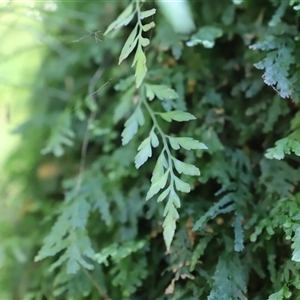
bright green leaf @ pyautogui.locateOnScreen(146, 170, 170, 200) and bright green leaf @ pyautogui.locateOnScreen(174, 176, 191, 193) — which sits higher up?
bright green leaf @ pyautogui.locateOnScreen(146, 170, 170, 200)

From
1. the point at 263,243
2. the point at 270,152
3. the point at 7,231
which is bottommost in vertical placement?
the point at 7,231

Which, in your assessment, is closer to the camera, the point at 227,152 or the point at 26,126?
the point at 227,152

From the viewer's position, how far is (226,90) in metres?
0.81

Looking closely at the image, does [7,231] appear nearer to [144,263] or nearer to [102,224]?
[102,224]

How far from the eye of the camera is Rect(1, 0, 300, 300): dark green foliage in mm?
620

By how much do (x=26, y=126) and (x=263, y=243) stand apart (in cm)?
57

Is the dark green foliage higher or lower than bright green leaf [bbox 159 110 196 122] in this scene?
lower

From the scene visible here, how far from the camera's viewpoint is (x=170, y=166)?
0.60 m

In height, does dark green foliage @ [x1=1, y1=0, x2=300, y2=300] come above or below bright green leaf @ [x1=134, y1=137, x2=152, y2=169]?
below

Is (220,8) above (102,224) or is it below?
above

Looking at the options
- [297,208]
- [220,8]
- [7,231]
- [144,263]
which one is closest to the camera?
[297,208]

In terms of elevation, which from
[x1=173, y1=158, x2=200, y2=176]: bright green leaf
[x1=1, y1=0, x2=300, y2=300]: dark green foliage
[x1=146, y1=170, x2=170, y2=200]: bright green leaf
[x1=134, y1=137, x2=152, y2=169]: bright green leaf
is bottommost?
[x1=1, y1=0, x2=300, y2=300]: dark green foliage

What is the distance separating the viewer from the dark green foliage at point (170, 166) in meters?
0.62

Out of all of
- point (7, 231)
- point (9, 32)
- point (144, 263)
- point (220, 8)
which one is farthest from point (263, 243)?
point (9, 32)
